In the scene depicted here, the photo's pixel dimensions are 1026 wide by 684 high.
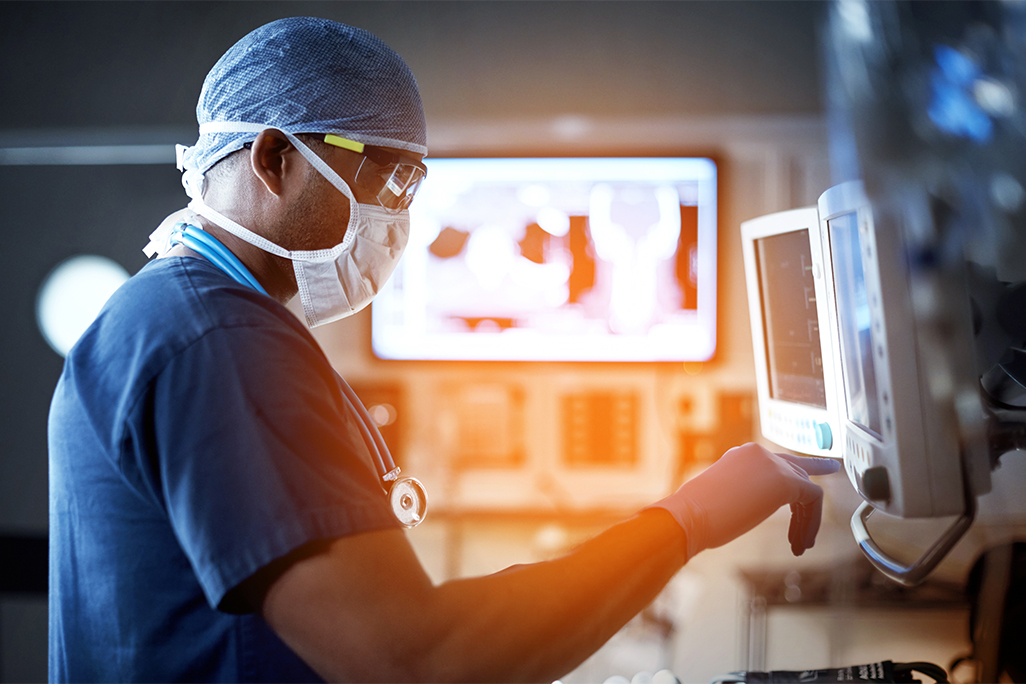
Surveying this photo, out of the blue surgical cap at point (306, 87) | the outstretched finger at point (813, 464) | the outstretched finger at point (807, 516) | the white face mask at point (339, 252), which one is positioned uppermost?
the blue surgical cap at point (306, 87)

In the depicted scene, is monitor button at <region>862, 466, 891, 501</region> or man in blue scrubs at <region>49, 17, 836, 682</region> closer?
man in blue scrubs at <region>49, 17, 836, 682</region>

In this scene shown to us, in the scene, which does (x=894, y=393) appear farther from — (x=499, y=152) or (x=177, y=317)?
(x=499, y=152)

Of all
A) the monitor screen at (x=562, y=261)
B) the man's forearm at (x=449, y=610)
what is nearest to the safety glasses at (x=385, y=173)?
the man's forearm at (x=449, y=610)

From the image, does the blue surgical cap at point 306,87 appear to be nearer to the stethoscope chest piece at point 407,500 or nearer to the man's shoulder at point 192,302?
the man's shoulder at point 192,302

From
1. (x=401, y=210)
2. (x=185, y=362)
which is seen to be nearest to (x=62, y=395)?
(x=185, y=362)

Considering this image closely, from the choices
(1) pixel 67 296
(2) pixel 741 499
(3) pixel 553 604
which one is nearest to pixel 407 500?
(3) pixel 553 604

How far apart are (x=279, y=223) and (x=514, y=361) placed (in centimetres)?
187

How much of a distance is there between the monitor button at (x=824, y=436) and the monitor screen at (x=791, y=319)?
1.2 inches

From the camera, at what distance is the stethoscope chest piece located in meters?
0.79

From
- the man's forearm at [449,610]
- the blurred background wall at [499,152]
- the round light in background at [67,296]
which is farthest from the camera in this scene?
the round light in background at [67,296]

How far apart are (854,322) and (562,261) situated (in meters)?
1.93

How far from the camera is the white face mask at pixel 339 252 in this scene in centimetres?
80

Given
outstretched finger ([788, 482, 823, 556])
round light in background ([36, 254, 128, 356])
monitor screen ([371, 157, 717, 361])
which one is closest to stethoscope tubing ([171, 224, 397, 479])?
outstretched finger ([788, 482, 823, 556])

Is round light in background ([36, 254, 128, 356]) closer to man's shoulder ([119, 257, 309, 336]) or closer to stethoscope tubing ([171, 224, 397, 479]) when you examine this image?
stethoscope tubing ([171, 224, 397, 479])
